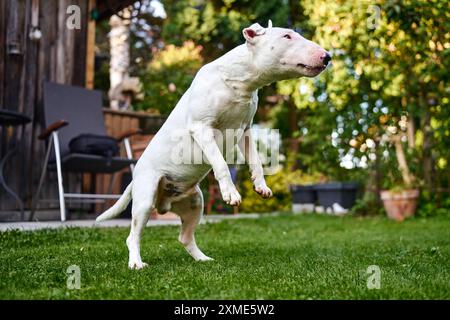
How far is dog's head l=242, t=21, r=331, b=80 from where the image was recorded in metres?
2.45

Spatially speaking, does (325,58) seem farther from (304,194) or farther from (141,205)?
(304,194)

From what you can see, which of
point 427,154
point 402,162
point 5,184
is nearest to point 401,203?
point 402,162

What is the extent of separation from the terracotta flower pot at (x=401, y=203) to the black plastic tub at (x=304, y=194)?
2.23 metres

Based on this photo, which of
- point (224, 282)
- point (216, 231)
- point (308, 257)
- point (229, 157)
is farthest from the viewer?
point (216, 231)

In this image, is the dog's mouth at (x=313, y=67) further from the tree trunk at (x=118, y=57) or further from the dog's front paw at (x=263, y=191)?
the tree trunk at (x=118, y=57)

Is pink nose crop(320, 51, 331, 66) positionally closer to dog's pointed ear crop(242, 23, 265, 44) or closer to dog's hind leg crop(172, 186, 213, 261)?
dog's pointed ear crop(242, 23, 265, 44)

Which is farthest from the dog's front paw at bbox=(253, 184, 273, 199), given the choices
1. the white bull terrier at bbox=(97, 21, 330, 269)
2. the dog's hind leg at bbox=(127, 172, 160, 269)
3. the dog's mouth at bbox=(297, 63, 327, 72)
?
the dog's mouth at bbox=(297, 63, 327, 72)

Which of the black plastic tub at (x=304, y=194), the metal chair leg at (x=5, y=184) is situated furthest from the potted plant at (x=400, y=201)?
the metal chair leg at (x=5, y=184)

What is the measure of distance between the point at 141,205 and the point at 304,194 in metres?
7.21

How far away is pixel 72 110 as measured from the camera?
6.10 metres

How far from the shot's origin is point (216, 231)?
197 inches
